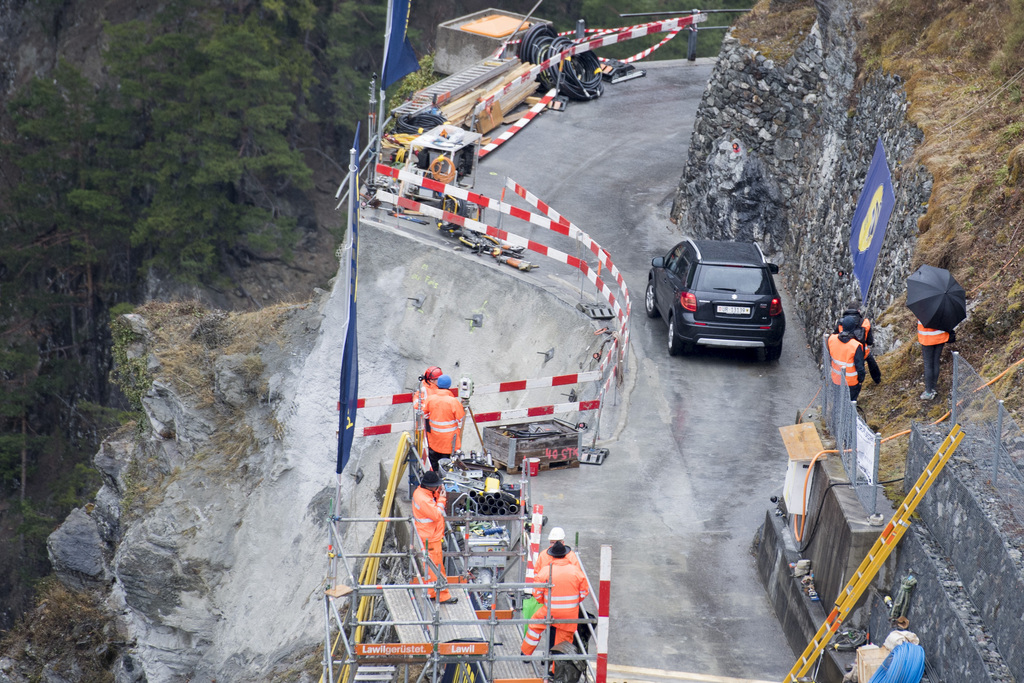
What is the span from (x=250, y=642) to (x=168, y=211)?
26.0 m

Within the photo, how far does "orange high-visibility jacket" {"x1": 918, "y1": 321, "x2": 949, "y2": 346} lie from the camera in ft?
39.4

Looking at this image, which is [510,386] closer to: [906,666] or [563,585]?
[563,585]

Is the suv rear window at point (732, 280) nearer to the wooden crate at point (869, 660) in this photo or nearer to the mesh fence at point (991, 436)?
the mesh fence at point (991, 436)

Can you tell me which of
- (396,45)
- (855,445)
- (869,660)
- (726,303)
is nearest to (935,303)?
(855,445)

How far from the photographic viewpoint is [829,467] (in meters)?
11.2

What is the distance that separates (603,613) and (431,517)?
7.86 feet

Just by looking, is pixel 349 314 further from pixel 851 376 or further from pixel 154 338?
pixel 154 338

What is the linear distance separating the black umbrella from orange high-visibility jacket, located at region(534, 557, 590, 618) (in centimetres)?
494

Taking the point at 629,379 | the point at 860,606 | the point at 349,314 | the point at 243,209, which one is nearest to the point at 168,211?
the point at 243,209

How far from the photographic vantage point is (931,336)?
1205 cm

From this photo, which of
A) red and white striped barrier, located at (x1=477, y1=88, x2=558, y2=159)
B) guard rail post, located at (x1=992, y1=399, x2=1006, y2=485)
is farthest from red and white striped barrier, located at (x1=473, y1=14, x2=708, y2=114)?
guard rail post, located at (x1=992, y1=399, x2=1006, y2=485)

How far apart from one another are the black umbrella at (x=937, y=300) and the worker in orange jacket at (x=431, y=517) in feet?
17.7

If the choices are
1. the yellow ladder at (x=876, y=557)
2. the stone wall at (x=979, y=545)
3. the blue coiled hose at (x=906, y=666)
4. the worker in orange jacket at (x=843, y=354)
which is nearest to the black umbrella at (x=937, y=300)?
the worker in orange jacket at (x=843, y=354)

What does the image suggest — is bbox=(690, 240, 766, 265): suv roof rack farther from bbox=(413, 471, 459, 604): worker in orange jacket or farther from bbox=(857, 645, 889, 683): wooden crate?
bbox=(857, 645, 889, 683): wooden crate
